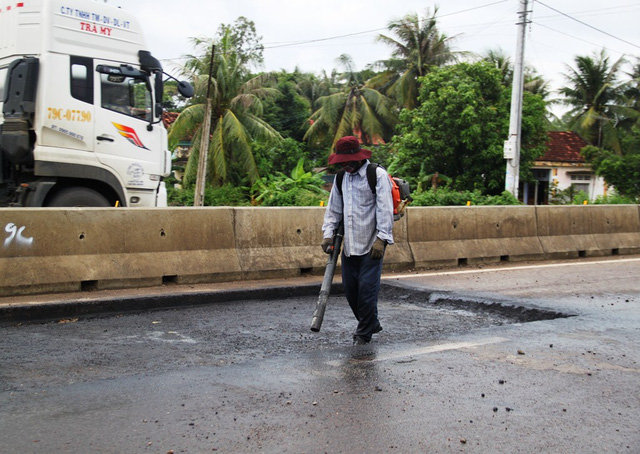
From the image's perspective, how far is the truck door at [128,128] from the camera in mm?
10390

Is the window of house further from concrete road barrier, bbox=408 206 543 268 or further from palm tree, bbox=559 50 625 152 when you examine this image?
concrete road barrier, bbox=408 206 543 268

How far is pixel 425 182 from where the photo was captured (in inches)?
1166

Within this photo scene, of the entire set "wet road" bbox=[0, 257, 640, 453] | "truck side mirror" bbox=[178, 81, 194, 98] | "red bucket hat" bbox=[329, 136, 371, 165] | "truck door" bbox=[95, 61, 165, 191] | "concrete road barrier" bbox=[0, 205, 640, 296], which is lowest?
"wet road" bbox=[0, 257, 640, 453]

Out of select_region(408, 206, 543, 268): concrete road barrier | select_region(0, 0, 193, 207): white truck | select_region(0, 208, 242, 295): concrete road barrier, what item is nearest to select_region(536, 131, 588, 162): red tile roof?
select_region(408, 206, 543, 268): concrete road barrier

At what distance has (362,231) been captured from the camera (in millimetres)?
5855

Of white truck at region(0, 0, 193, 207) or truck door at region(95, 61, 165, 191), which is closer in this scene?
white truck at region(0, 0, 193, 207)

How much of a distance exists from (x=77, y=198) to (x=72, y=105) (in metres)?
1.30

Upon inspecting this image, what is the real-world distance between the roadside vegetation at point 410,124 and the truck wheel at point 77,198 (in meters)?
10.7

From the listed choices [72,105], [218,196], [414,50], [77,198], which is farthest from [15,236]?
[414,50]

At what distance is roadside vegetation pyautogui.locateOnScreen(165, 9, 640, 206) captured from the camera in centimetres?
Answer: 2842

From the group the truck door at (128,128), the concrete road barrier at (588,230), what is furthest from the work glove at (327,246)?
the concrete road barrier at (588,230)

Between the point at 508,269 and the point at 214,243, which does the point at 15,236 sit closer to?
the point at 214,243

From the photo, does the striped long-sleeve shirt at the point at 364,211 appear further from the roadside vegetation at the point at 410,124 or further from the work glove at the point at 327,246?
the roadside vegetation at the point at 410,124

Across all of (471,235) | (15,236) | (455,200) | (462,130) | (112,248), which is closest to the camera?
(15,236)
